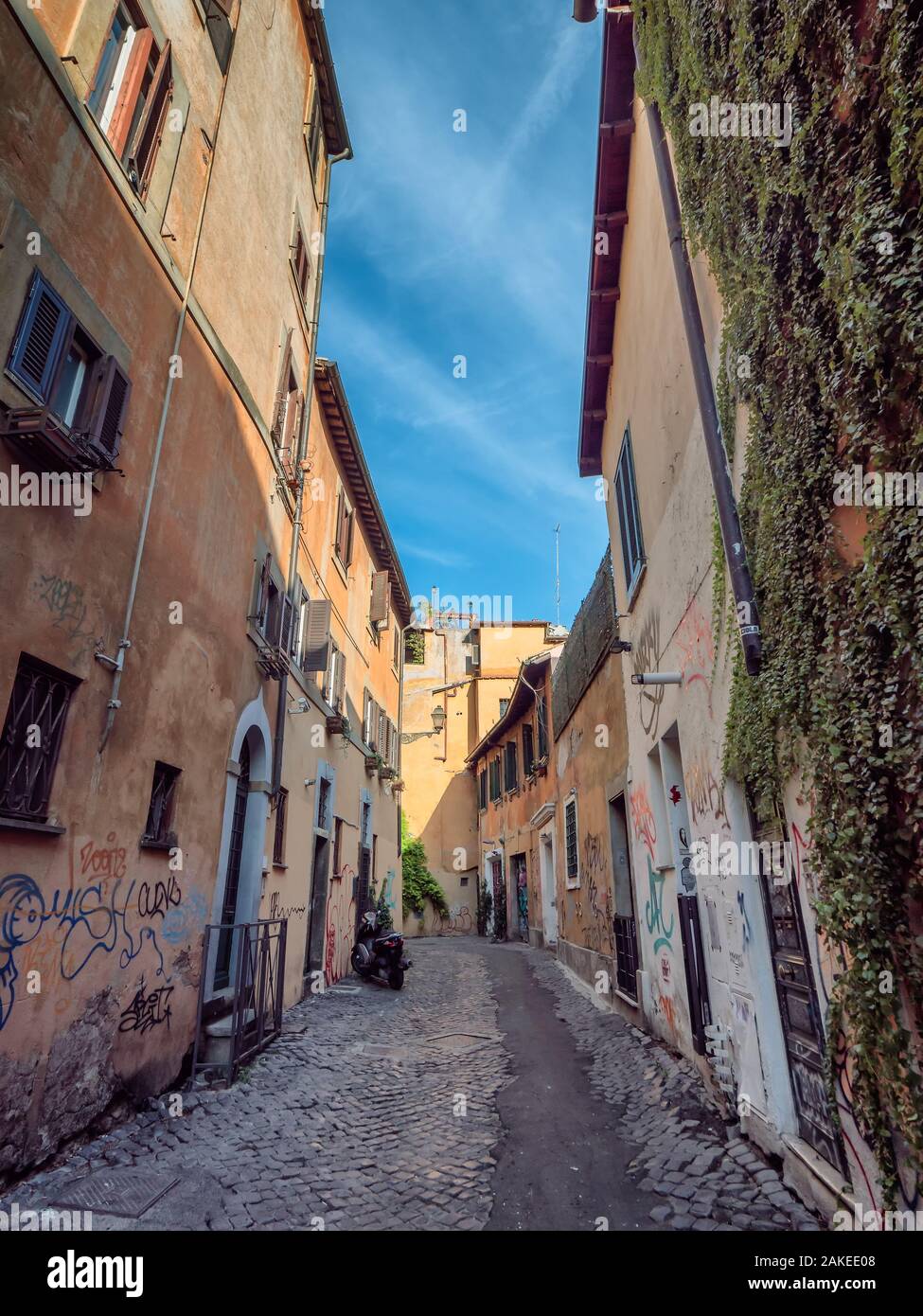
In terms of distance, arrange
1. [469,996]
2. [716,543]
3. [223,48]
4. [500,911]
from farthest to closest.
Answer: [500,911] → [469,996] → [223,48] → [716,543]

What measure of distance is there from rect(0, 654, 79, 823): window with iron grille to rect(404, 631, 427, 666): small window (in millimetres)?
23197

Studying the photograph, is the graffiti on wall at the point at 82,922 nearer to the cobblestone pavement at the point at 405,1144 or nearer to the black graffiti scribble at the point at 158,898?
the black graffiti scribble at the point at 158,898

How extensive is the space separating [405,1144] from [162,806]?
2.94 m

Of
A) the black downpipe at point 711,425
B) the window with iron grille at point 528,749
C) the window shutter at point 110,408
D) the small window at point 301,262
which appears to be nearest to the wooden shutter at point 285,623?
the window shutter at point 110,408

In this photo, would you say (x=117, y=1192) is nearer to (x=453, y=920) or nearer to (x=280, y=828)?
(x=280, y=828)

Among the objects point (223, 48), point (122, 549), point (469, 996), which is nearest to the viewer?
point (122, 549)

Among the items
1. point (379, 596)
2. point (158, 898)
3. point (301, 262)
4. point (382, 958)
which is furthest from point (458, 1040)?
point (301, 262)

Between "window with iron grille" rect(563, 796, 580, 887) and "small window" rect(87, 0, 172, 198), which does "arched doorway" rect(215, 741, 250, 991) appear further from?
"window with iron grille" rect(563, 796, 580, 887)

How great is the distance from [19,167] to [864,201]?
426 cm

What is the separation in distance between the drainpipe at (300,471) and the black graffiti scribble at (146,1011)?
10.1ft

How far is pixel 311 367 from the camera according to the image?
1064 cm

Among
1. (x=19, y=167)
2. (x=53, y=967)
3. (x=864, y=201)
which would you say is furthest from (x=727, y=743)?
(x=19, y=167)

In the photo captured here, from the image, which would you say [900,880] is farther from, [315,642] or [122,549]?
[315,642]

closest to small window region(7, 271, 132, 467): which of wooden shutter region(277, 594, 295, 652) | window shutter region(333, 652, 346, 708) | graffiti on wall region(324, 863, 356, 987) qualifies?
wooden shutter region(277, 594, 295, 652)
